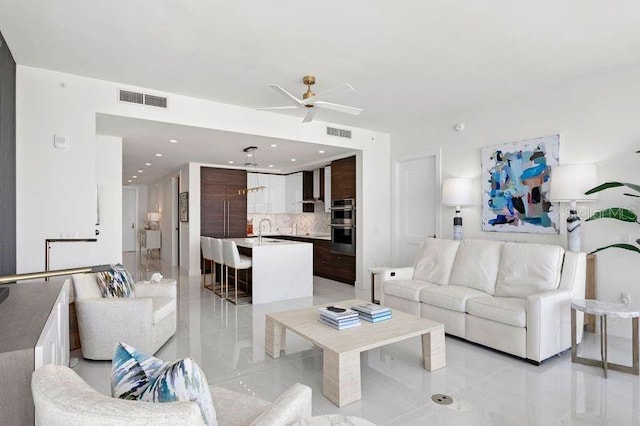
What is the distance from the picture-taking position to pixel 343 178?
689cm

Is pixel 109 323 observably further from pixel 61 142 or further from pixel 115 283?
pixel 61 142

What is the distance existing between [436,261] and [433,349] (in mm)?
1693

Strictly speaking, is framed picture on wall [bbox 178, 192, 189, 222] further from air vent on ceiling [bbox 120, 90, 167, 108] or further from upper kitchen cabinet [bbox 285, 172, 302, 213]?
air vent on ceiling [bbox 120, 90, 167, 108]

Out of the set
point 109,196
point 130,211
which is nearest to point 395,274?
point 109,196

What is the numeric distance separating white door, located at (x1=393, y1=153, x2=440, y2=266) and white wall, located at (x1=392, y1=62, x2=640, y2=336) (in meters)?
0.92

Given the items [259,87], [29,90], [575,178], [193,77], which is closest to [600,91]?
[575,178]

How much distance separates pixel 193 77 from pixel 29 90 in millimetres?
1592

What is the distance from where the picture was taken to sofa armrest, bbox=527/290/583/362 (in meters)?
3.03

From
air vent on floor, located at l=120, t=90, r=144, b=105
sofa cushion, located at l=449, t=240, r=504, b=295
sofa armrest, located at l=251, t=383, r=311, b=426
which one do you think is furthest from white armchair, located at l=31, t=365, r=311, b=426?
air vent on floor, located at l=120, t=90, r=144, b=105

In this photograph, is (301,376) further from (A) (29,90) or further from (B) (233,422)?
(A) (29,90)

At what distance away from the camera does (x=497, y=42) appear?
3162mm

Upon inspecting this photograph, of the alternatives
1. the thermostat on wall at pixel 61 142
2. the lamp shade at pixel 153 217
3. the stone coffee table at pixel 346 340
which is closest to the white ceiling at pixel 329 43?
the thermostat on wall at pixel 61 142

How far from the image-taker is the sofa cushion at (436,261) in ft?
14.3

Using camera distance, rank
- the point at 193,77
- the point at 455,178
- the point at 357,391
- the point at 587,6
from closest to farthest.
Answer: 1. the point at 357,391
2. the point at 587,6
3. the point at 193,77
4. the point at 455,178
